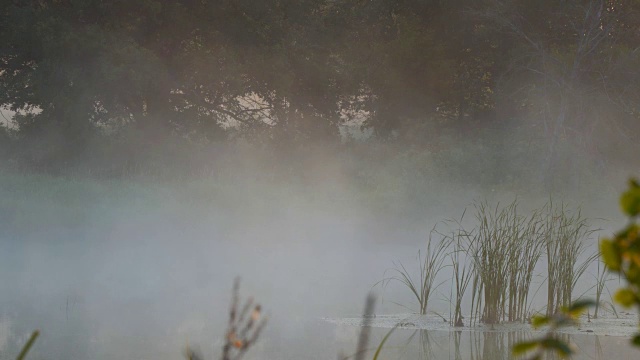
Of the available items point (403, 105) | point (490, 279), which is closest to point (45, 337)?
point (490, 279)

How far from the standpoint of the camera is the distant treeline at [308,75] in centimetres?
1482

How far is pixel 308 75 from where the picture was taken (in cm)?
1670

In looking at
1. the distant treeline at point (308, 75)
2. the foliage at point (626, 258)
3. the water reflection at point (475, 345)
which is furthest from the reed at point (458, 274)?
the distant treeline at point (308, 75)

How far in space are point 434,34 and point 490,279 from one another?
1184 cm

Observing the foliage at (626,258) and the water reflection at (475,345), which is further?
the water reflection at (475,345)

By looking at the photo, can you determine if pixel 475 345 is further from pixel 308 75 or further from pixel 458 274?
pixel 308 75

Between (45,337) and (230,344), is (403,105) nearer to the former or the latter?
(45,337)

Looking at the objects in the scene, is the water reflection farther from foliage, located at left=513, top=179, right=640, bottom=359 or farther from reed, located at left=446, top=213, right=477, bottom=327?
foliage, located at left=513, top=179, right=640, bottom=359

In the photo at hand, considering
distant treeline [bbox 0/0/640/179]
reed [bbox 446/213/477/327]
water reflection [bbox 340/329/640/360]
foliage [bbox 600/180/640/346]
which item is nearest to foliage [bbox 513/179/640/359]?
foliage [bbox 600/180/640/346]

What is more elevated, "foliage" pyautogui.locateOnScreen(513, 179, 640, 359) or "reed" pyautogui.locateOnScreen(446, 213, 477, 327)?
"reed" pyautogui.locateOnScreen(446, 213, 477, 327)

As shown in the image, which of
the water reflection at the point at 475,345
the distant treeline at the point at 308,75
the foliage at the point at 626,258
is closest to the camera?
the foliage at the point at 626,258

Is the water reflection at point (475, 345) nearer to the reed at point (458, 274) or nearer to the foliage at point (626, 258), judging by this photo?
the reed at point (458, 274)

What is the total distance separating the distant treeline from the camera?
1482cm

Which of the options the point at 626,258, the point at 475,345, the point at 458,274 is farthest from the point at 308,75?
the point at 626,258
